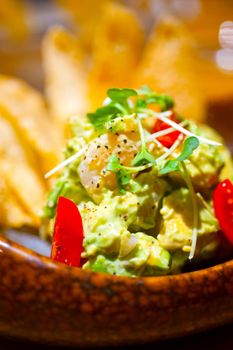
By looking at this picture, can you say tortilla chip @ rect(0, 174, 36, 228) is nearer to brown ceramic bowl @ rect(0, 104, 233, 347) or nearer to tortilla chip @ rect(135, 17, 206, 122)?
brown ceramic bowl @ rect(0, 104, 233, 347)

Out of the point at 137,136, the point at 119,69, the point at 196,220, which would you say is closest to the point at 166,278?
the point at 196,220

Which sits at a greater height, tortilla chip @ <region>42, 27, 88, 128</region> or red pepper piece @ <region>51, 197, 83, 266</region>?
tortilla chip @ <region>42, 27, 88, 128</region>

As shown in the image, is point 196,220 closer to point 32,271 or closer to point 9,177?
point 32,271

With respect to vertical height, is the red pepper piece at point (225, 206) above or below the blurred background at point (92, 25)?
below

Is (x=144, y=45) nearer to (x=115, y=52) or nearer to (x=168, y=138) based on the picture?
(x=115, y=52)

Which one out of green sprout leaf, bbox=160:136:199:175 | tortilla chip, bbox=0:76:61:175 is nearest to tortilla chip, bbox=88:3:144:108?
tortilla chip, bbox=0:76:61:175

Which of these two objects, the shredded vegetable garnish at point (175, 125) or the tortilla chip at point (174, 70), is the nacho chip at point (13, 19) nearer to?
the tortilla chip at point (174, 70)

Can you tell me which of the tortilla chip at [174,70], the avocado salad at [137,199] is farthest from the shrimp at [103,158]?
the tortilla chip at [174,70]
